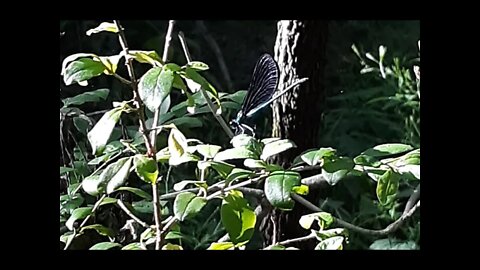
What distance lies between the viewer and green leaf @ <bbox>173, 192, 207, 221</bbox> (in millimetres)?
573

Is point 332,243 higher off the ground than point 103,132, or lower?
lower

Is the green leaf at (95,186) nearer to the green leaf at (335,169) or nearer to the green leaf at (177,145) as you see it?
the green leaf at (177,145)

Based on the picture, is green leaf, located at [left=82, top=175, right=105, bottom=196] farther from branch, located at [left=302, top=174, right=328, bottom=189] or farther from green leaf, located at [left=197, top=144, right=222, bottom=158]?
branch, located at [left=302, top=174, right=328, bottom=189]

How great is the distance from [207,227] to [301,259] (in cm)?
68

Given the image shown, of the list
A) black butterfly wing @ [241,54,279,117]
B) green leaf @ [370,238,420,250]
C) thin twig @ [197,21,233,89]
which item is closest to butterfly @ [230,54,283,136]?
black butterfly wing @ [241,54,279,117]

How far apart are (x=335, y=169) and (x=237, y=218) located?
90mm

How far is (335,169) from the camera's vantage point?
61 centimetres

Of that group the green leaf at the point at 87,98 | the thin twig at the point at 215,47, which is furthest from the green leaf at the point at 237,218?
the thin twig at the point at 215,47

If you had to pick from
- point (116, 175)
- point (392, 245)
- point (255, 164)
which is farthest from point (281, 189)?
point (392, 245)

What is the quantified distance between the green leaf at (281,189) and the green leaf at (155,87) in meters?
0.11

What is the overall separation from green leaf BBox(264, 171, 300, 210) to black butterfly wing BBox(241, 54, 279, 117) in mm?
158

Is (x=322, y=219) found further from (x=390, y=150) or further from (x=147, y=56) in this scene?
(x=147, y=56)

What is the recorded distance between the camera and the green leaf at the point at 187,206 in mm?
573
